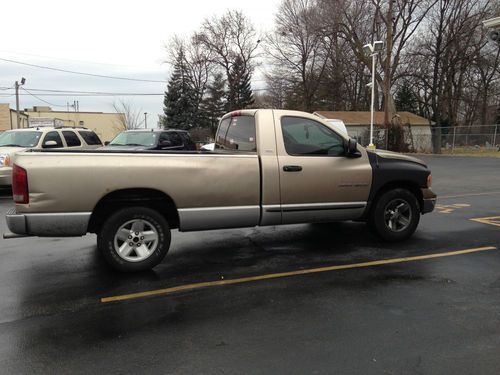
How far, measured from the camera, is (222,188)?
5.38 meters

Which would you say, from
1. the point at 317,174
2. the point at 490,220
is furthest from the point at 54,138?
the point at 490,220

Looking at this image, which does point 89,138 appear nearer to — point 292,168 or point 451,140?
point 292,168

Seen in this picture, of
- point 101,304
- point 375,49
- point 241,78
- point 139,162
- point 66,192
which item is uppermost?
point 241,78

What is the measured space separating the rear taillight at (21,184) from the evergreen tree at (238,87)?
192ft

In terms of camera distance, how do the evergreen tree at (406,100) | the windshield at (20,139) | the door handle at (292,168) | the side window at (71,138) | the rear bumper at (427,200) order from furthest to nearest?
1. the evergreen tree at (406,100)
2. the side window at (71,138)
3. the windshield at (20,139)
4. the rear bumper at (427,200)
5. the door handle at (292,168)

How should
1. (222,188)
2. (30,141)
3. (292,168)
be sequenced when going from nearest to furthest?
(222,188) < (292,168) < (30,141)

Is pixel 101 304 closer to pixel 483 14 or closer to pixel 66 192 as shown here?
pixel 66 192

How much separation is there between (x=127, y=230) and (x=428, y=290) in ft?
11.3

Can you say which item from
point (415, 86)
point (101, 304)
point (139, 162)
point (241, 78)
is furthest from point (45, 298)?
point (241, 78)

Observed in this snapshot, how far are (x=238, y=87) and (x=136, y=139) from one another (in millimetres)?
49919

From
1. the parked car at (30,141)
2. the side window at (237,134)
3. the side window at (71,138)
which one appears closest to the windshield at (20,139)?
the parked car at (30,141)

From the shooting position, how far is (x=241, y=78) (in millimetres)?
62219

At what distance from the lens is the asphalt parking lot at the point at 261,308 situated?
329 cm

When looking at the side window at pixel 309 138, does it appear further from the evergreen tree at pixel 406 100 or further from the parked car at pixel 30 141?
the evergreen tree at pixel 406 100
